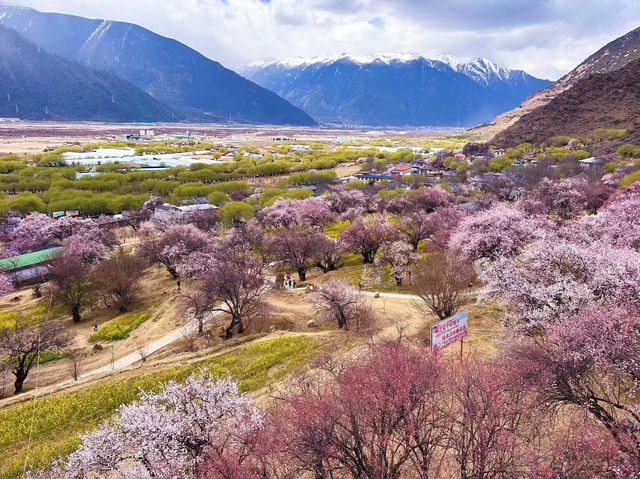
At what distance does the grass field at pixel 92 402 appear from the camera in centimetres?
1675

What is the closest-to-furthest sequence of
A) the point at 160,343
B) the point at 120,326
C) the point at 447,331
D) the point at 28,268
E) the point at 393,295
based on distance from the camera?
1. the point at 447,331
2. the point at 160,343
3. the point at 120,326
4. the point at 393,295
5. the point at 28,268

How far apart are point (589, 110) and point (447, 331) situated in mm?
145872

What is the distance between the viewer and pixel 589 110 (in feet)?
429

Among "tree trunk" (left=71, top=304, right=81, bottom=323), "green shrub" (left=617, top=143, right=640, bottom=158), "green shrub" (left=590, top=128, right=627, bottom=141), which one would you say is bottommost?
"tree trunk" (left=71, top=304, right=81, bottom=323)

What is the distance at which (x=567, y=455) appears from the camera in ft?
36.6

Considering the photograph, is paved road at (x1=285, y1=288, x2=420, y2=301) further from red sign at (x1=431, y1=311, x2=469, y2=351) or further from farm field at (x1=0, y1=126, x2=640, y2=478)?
red sign at (x1=431, y1=311, x2=469, y2=351)

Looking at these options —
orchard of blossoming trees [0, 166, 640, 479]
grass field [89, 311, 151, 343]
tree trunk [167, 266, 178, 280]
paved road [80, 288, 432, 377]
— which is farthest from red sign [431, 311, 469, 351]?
tree trunk [167, 266, 178, 280]

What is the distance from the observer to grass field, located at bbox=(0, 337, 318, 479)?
16750mm

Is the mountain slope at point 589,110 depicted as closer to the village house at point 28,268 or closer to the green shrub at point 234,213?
the green shrub at point 234,213

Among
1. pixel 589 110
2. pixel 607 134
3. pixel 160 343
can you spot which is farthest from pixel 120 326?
pixel 589 110

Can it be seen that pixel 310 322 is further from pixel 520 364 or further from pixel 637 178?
pixel 637 178

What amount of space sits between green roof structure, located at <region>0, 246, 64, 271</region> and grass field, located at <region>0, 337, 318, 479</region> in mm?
30591

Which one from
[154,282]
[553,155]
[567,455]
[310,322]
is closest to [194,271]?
[154,282]

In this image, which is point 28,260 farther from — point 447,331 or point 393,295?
point 447,331
